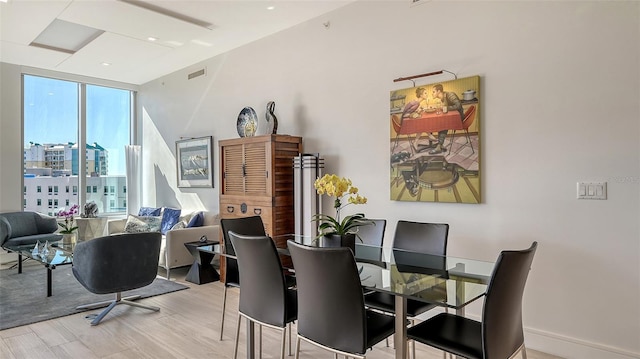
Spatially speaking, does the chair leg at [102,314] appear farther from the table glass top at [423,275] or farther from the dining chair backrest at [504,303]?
the dining chair backrest at [504,303]

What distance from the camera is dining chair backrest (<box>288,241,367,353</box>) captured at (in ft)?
6.11

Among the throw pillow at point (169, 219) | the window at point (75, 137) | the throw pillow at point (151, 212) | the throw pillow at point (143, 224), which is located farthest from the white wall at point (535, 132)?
the window at point (75, 137)

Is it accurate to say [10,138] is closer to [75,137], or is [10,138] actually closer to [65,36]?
[75,137]

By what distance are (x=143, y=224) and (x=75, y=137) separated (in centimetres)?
230

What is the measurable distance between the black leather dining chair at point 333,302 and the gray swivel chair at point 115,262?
7.20ft

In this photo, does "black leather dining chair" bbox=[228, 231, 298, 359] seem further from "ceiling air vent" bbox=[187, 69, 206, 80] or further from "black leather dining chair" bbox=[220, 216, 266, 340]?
"ceiling air vent" bbox=[187, 69, 206, 80]

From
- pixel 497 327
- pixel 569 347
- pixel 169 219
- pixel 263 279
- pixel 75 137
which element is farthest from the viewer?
pixel 75 137

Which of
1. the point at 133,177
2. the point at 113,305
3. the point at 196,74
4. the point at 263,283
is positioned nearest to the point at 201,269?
the point at 113,305

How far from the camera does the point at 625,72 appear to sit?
2598 mm

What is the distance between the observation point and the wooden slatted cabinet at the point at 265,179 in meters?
4.37

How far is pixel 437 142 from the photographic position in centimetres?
343

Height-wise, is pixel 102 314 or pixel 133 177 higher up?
pixel 133 177

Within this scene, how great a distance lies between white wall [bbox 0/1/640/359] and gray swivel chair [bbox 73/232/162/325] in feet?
6.67

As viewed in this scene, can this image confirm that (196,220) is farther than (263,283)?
Yes
